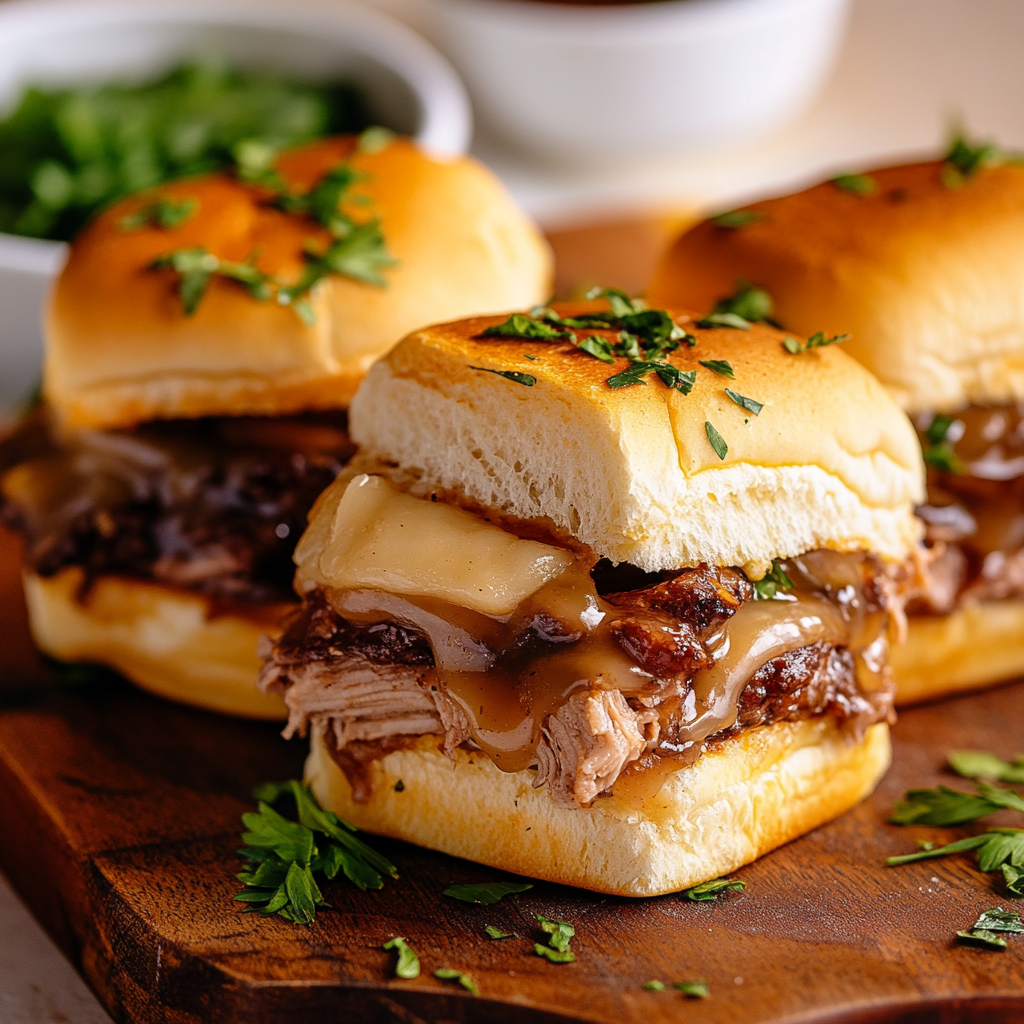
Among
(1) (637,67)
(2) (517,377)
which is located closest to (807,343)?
(2) (517,377)

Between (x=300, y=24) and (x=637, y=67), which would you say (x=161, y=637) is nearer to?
(x=637, y=67)

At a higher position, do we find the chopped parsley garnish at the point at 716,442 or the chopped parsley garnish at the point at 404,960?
the chopped parsley garnish at the point at 716,442

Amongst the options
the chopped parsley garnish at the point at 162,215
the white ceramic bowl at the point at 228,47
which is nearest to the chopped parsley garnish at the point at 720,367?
the chopped parsley garnish at the point at 162,215

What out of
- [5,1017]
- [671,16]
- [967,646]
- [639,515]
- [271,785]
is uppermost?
[671,16]

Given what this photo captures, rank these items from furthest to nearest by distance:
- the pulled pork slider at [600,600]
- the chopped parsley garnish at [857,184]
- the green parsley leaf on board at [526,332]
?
1. the chopped parsley garnish at [857,184]
2. the green parsley leaf on board at [526,332]
3. the pulled pork slider at [600,600]

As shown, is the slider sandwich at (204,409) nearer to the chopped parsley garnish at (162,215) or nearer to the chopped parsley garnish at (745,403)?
the chopped parsley garnish at (162,215)

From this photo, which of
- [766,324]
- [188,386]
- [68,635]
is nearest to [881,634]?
[766,324]

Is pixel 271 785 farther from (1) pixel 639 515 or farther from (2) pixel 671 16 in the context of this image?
(2) pixel 671 16
